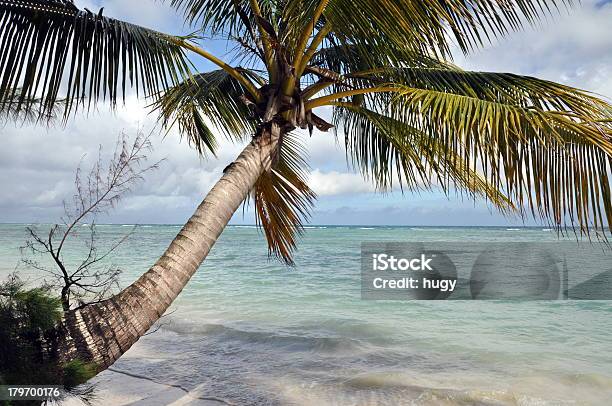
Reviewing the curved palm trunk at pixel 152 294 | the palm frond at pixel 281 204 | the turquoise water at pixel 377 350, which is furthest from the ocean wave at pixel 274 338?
the curved palm trunk at pixel 152 294

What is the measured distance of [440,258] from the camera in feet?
82.9

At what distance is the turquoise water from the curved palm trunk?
4.38ft

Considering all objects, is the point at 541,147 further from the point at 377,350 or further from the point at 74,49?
the point at 377,350

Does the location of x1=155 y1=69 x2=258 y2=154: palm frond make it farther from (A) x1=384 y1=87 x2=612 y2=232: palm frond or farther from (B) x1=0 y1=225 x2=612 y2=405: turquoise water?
(A) x1=384 y1=87 x2=612 y2=232: palm frond

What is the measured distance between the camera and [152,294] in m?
3.35

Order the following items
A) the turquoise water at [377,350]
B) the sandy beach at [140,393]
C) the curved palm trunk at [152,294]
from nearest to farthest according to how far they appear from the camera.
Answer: the curved palm trunk at [152,294]
the sandy beach at [140,393]
the turquoise water at [377,350]

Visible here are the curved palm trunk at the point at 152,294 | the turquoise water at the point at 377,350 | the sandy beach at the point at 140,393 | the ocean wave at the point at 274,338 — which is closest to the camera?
the curved palm trunk at the point at 152,294

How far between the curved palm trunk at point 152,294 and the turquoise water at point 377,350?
1.33 m

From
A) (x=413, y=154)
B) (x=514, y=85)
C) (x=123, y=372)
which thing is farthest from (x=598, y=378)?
(x=123, y=372)

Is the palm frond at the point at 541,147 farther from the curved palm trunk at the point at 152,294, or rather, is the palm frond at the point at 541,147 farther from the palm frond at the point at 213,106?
the palm frond at the point at 213,106

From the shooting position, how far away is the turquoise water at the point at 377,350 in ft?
18.7

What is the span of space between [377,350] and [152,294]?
5046 mm

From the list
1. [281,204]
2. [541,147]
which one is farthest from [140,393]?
[541,147]

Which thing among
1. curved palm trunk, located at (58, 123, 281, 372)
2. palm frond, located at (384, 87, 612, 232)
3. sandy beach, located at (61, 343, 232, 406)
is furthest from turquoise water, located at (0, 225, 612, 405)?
palm frond, located at (384, 87, 612, 232)
